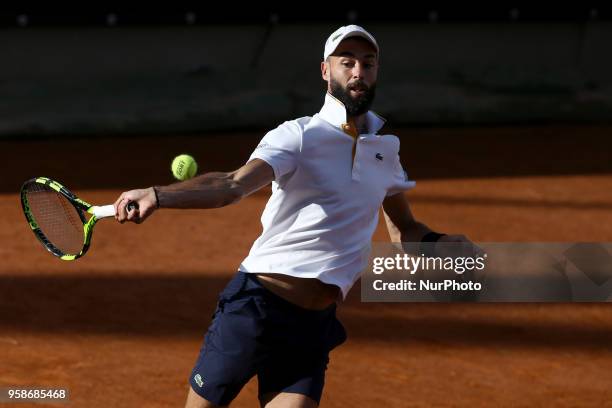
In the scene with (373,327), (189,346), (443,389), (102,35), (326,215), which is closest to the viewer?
(326,215)

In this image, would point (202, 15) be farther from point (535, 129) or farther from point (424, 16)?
point (535, 129)

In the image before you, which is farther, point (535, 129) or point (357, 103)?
point (535, 129)

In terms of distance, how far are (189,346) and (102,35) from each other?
8.33 metres

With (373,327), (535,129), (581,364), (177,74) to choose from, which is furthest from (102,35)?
(581,364)

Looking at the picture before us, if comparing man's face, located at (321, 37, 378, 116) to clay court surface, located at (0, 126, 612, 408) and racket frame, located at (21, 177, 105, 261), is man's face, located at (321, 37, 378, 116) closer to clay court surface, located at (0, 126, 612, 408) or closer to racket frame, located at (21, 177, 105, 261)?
racket frame, located at (21, 177, 105, 261)

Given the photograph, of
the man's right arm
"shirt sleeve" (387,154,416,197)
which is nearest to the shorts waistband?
the man's right arm

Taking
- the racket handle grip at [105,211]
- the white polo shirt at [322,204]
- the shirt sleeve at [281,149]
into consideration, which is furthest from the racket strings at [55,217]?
the shirt sleeve at [281,149]

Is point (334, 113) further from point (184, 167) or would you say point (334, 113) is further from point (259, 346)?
point (259, 346)

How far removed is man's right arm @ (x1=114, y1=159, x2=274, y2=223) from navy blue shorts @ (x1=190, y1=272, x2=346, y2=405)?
0.55 m

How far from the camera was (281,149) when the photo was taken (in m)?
4.19

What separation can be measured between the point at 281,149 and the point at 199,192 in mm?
429

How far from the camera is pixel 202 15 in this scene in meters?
15.0

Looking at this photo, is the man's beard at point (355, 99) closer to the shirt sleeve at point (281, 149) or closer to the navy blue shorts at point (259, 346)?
the shirt sleeve at point (281, 149)

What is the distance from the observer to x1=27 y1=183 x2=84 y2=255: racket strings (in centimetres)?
509
